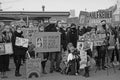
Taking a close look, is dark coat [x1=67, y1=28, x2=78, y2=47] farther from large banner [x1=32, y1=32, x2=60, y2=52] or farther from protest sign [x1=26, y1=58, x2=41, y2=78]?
protest sign [x1=26, y1=58, x2=41, y2=78]

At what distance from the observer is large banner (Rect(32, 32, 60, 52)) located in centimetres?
900

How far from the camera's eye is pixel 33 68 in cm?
845

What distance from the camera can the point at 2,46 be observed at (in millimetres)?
8555

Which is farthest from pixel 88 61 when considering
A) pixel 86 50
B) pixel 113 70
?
pixel 113 70

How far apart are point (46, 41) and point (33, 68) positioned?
4.16 ft

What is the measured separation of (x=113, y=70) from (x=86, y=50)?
1.59 metres

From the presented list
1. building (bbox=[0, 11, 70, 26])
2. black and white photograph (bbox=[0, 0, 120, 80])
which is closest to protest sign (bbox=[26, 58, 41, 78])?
black and white photograph (bbox=[0, 0, 120, 80])

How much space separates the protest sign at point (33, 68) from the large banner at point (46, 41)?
624 mm

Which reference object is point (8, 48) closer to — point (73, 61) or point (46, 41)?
point (46, 41)

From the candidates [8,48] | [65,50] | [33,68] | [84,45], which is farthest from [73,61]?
[8,48]

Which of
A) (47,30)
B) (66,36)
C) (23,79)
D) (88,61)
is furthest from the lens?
(66,36)

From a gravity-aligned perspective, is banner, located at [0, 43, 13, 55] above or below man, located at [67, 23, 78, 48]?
below

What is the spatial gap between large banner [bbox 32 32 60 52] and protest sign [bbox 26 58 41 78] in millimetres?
624

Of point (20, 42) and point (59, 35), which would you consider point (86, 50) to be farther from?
point (20, 42)
